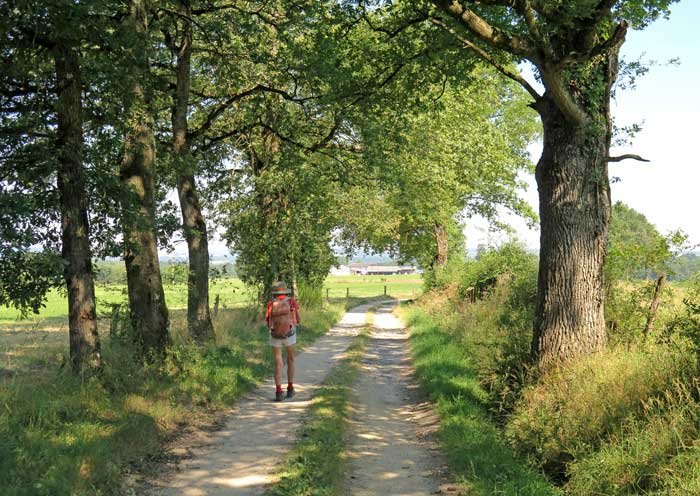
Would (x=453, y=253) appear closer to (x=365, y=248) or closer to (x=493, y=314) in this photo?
(x=365, y=248)

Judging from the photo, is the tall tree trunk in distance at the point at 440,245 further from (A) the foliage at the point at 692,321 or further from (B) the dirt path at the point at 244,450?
(A) the foliage at the point at 692,321

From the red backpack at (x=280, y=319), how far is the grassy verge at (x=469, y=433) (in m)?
2.94

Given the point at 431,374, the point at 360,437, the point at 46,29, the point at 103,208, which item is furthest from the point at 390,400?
the point at 46,29

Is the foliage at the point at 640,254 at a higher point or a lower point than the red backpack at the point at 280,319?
higher

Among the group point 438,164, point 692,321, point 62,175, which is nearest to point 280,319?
point 62,175

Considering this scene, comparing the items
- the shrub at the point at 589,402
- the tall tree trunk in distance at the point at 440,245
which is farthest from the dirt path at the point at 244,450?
the tall tree trunk in distance at the point at 440,245

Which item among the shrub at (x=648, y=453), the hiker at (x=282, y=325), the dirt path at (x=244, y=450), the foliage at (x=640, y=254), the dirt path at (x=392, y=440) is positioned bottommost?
the dirt path at (x=392, y=440)

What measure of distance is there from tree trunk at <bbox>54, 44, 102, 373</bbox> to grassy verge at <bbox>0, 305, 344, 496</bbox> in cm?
46

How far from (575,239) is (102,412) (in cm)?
708

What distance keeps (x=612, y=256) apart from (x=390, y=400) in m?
4.72

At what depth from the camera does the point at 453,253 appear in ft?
162

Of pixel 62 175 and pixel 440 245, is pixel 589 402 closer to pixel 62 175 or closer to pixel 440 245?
→ pixel 62 175

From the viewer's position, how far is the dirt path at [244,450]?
621 cm

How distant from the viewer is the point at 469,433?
7785 mm
